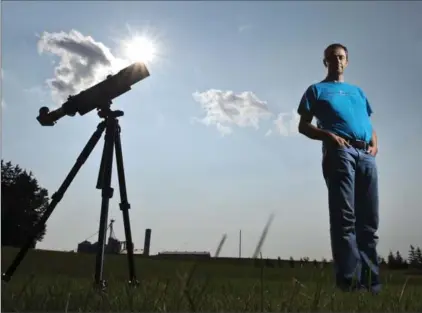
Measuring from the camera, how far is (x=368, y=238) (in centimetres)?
422

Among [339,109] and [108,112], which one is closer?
[339,109]

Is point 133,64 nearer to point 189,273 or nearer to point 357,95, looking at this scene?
point 357,95

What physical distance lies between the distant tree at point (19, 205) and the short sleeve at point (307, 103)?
75.4 ft

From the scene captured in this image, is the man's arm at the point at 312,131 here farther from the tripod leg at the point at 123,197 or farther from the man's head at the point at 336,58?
the tripod leg at the point at 123,197

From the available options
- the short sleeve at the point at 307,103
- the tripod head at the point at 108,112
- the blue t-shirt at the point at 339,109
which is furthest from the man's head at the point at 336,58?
the tripod head at the point at 108,112

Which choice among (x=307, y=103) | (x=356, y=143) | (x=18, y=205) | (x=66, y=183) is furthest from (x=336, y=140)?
(x=18, y=205)

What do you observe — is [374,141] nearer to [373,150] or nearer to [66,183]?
[373,150]

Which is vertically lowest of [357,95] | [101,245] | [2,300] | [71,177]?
[2,300]

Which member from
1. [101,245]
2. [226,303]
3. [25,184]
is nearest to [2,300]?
[226,303]

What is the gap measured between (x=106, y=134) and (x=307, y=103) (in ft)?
7.67

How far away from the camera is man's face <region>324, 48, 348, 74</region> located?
4.26 m

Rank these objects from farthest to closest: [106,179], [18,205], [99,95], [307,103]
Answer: [18,205], [99,95], [106,179], [307,103]

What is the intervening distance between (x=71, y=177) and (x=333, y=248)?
119 inches

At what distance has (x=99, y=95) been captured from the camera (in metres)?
5.19
